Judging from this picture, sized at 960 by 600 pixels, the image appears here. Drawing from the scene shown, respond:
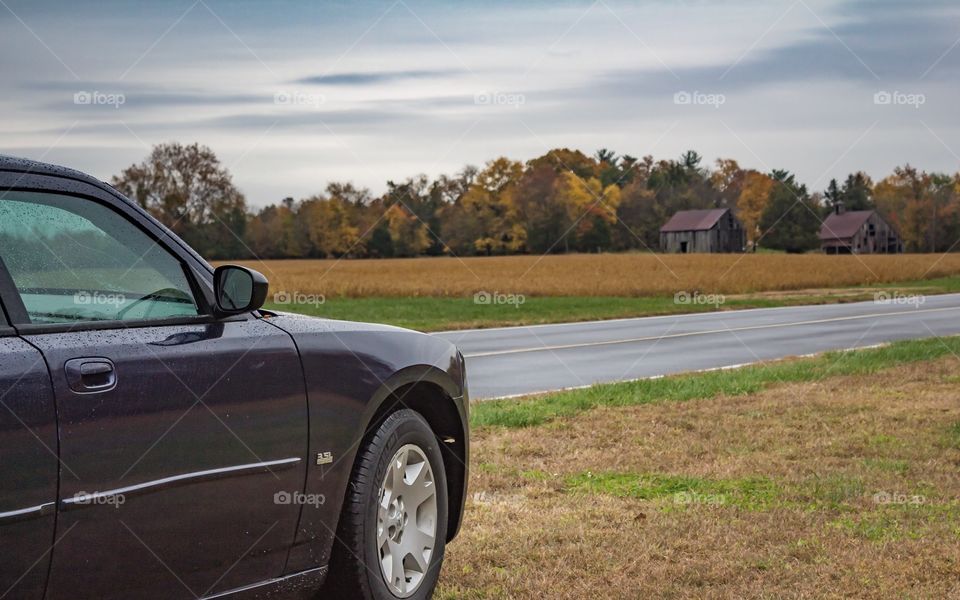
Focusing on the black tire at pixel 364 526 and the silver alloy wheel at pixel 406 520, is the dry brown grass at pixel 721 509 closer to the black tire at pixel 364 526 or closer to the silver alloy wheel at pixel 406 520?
the silver alloy wheel at pixel 406 520

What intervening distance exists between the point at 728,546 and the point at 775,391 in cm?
670

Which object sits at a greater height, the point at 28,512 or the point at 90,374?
the point at 90,374

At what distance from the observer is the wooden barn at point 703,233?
139000mm

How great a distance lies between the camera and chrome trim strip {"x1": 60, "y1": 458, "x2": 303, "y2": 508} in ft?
11.1

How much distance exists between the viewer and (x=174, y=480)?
12.2 feet

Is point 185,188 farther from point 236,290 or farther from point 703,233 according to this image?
point 703,233

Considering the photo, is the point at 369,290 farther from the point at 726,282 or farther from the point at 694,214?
the point at 694,214

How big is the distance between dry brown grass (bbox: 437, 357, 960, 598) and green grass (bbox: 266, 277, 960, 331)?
13553 millimetres

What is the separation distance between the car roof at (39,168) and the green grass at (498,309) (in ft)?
64.2

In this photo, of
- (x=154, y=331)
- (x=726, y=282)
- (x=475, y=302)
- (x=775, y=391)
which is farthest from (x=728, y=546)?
(x=726, y=282)

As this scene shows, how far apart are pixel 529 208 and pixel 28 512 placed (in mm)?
102778

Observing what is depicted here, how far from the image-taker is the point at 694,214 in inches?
5635

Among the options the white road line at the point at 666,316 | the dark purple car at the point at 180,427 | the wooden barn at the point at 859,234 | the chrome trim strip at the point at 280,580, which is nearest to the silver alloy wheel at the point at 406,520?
the dark purple car at the point at 180,427

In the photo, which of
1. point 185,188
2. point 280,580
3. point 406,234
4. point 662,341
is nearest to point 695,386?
point 662,341
